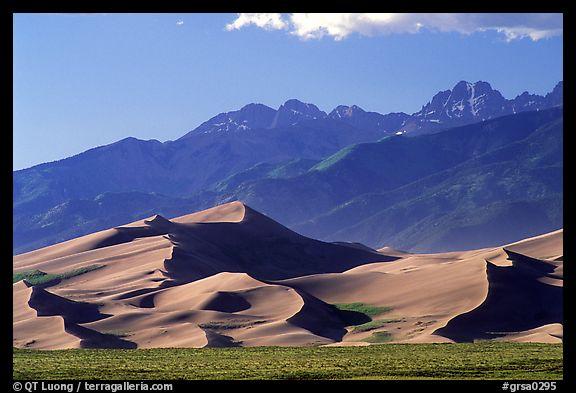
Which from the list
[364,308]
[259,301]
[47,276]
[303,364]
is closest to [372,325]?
[364,308]

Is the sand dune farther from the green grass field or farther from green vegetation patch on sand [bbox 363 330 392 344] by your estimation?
the green grass field

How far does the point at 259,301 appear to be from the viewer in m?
88.2

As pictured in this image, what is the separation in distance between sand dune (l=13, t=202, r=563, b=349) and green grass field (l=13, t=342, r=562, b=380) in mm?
23154

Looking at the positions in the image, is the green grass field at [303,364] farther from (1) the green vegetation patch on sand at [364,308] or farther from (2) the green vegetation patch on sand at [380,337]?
(1) the green vegetation patch on sand at [364,308]

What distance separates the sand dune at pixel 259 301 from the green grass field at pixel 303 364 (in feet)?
76.0

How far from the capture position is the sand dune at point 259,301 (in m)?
73.6

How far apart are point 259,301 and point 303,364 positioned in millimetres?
52667

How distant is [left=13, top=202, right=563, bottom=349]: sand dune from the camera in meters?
73.6

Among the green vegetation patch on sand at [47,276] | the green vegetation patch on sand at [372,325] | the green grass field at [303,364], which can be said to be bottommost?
the green vegetation patch on sand at [372,325]

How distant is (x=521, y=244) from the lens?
140250mm
